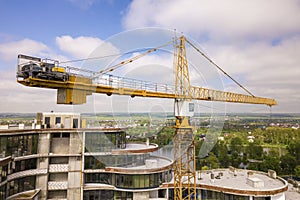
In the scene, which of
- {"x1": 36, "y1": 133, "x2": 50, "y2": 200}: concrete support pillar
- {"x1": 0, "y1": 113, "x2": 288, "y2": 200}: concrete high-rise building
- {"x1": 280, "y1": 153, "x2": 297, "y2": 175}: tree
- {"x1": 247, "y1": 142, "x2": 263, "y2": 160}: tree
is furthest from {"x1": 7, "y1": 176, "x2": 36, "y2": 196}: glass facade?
{"x1": 247, "y1": 142, "x2": 263, "y2": 160}: tree

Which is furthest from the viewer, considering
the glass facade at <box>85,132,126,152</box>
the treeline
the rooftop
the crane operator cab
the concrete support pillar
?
the treeline

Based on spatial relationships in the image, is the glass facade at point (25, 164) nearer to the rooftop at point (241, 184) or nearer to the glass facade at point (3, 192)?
the glass facade at point (3, 192)

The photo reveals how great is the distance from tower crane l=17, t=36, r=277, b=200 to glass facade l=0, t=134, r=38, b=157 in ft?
19.2

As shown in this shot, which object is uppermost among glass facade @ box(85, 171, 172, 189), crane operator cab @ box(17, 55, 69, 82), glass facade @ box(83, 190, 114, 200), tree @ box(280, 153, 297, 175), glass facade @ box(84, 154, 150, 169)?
crane operator cab @ box(17, 55, 69, 82)

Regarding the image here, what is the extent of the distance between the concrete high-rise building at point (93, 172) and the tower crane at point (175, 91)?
945 mm

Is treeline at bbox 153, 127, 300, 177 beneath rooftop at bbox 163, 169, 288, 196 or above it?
beneath

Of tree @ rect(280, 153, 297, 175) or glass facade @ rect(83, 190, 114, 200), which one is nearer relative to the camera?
glass facade @ rect(83, 190, 114, 200)

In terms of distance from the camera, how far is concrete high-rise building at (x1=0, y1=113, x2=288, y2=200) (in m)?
9.30

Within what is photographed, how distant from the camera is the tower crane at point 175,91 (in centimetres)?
450

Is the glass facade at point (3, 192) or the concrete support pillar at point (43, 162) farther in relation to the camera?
the concrete support pillar at point (43, 162)

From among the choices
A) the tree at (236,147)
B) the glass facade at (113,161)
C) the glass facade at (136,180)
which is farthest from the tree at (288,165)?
the glass facade at (113,161)

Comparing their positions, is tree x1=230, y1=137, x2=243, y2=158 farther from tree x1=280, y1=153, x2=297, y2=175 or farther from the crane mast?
the crane mast

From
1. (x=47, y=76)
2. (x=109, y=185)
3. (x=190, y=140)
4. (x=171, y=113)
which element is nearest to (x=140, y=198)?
(x=109, y=185)

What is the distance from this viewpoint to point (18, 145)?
30.5ft
